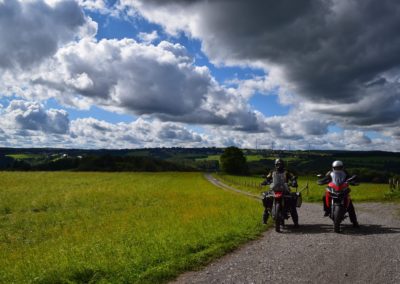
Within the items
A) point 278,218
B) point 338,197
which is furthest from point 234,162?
point 338,197

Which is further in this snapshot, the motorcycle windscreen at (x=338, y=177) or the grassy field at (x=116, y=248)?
the motorcycle windscreen at (x=338, y=177)

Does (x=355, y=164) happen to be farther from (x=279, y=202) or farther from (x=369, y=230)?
(x=279, y=202)

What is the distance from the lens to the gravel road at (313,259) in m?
7.80

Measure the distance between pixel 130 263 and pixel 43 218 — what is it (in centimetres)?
1617

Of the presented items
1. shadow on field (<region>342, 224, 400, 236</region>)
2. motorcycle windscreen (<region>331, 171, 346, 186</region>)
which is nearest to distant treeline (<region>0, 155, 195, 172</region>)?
shadow on field (<region>342, 224, 400, 236</region>)

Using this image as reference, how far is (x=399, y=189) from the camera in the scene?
99.9 feet

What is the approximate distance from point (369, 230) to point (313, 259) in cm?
499

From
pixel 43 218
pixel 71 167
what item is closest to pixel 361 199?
pixel 43 218

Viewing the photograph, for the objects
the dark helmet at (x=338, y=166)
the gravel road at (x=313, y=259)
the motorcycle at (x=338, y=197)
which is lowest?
the gravel road at (x=313, y=259)

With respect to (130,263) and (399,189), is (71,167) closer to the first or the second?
→ (399,189)

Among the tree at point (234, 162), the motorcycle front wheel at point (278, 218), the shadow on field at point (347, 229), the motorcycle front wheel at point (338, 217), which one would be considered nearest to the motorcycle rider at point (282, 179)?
the shadow on field at point (347, 229)

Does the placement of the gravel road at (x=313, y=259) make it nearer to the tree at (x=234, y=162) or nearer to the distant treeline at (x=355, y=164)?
the distant treeline at (x=355, y=164)

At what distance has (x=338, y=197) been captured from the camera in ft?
42.8

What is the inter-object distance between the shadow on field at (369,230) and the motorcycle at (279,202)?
1.95 m
